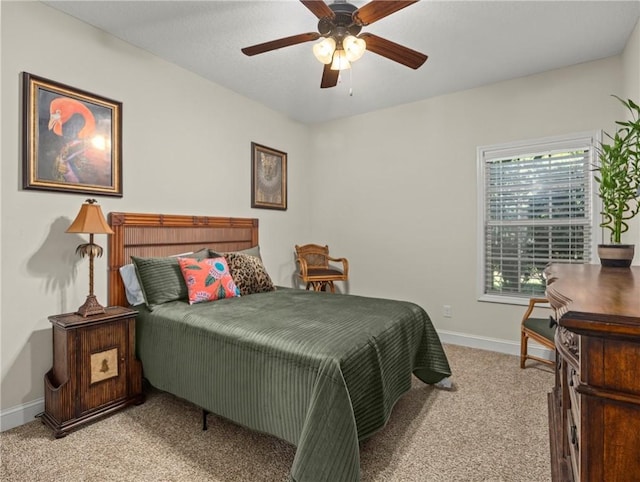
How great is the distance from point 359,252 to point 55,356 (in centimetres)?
318

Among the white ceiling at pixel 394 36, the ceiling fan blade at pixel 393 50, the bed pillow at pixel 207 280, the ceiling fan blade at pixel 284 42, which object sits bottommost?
the bed pillow at pixel 207 280

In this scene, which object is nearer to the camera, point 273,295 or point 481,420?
point 481,420

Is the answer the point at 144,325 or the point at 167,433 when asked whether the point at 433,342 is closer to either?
the point at 167,433

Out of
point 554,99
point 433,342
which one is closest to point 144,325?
point 433,342

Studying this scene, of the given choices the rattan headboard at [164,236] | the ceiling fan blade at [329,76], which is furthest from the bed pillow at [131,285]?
the ceiling fan blade at [329,76]

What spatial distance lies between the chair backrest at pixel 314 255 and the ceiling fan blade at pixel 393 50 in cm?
266

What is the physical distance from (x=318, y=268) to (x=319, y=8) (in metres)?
3.11

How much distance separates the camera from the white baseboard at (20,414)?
82.4 inches

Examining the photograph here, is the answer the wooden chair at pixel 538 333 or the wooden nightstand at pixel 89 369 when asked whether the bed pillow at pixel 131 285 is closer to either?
the wooden nightstand at pixel 89 369

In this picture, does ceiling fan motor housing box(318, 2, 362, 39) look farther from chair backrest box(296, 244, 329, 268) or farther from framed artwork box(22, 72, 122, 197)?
chair backrest box(296, 244, 329, 268)

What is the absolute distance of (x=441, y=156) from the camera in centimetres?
374

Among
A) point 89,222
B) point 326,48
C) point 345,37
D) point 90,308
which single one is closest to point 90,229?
point 89,222

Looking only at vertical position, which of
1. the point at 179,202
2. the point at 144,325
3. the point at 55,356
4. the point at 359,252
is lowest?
the point at 55,356

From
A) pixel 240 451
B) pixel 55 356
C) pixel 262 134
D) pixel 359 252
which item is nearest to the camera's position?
pixel 240 451
